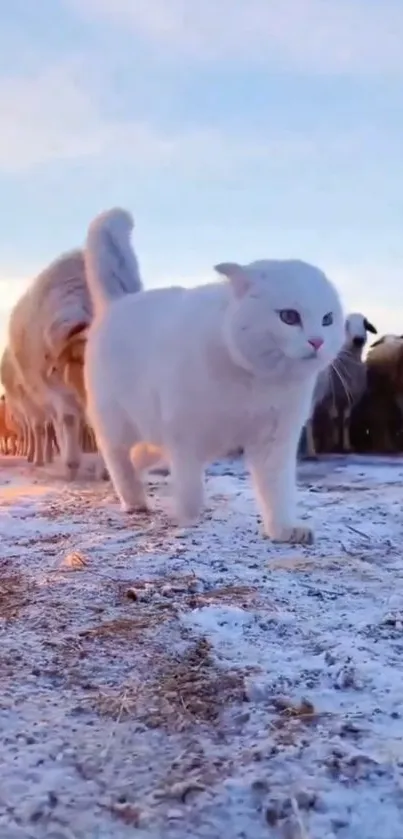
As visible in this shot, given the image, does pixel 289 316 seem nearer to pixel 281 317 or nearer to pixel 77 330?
pixel 281 317

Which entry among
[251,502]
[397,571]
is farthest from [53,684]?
[251,502]

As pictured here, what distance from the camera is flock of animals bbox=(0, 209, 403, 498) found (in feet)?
24.7

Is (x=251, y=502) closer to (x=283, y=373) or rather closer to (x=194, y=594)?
(x=283, y=373)

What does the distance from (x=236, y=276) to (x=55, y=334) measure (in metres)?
4.13

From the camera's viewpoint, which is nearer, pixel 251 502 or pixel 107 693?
pixel 107 693

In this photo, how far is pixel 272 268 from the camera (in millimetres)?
3570

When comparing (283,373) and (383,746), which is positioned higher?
(283,373)

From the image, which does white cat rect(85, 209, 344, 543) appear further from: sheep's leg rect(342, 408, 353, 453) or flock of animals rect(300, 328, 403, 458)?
sheep's leg rect(342, 408, 353, 453)

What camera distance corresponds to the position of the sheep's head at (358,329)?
10.1 metres

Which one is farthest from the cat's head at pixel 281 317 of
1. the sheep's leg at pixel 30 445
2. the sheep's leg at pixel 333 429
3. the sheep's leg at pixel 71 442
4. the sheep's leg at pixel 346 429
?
the sheep's leg at pixel 346 429

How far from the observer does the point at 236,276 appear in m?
3.56

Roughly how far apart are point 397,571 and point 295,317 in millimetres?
969

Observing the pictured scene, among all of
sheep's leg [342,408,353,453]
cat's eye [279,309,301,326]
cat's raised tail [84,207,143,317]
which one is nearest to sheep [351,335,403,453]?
sheep's leg [342,408,353,453]

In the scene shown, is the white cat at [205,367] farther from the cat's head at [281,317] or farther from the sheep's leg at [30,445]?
the sheep's leg at [30,445]
